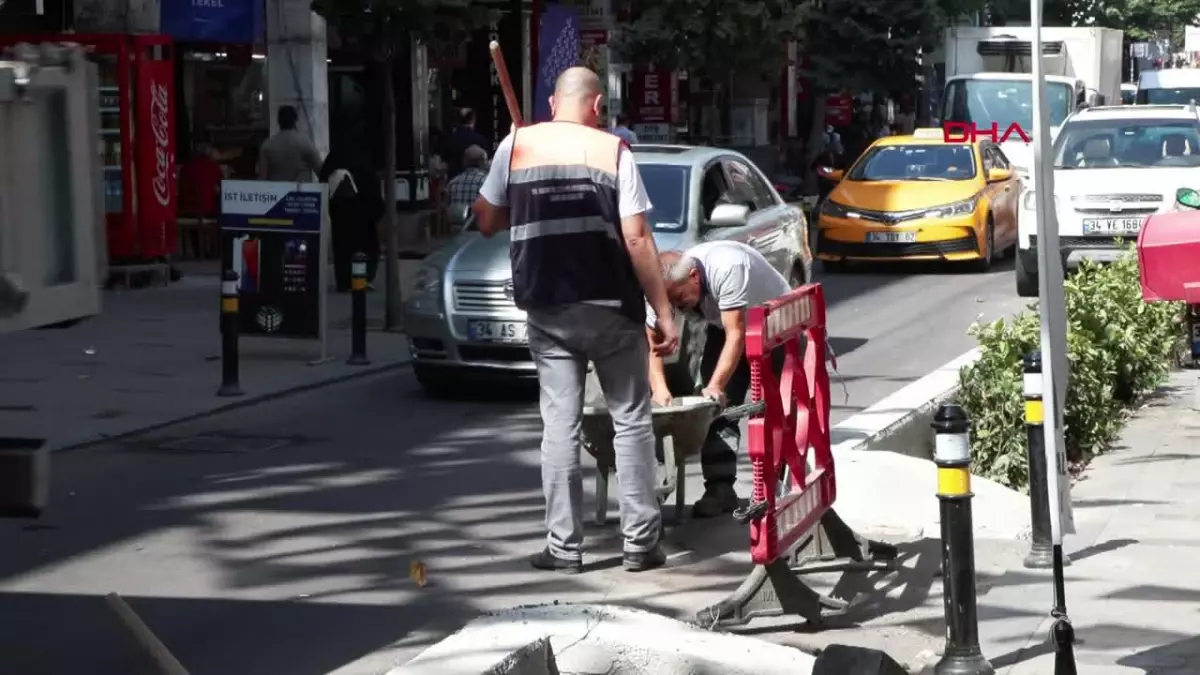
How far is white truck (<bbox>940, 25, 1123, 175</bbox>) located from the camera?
104 ft

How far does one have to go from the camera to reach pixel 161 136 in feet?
69.3

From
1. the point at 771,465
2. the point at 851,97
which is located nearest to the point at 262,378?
the point at 771,465

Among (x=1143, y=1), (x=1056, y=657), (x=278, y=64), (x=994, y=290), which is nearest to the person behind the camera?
(x=1056, y=657)

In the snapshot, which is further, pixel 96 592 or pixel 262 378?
pixel 262 378

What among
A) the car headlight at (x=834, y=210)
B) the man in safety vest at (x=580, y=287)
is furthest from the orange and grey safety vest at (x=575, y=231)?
the car headlight at (x=834, y=210)

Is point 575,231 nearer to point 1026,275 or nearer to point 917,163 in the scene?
point 1026,275

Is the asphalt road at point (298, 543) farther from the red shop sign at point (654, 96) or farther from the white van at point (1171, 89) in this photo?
the white van at point (1171, 89)

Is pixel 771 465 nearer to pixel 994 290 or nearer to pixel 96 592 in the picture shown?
pixel 96 592

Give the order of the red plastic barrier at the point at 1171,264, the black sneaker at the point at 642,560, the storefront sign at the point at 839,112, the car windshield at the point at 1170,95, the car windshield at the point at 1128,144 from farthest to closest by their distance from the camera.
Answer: the storefront sign at the point at 839,112, the car windshield at the point at 1170,95, the car windshield at the point at 1128,144, the red plastic barrier at the point at 1171,264, the black sneaker at the point at 642,560

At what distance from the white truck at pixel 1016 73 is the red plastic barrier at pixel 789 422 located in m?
23.9

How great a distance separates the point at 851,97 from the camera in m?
41.8

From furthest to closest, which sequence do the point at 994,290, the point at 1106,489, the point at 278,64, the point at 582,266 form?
the point at 278,64, the point at 994,290, the point at 1106,489, the point at 582,266

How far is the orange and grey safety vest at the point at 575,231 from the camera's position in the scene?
810 centimetres

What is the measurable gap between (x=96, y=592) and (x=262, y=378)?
647 cm
